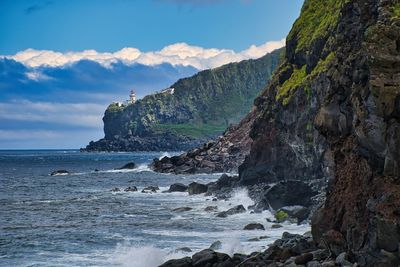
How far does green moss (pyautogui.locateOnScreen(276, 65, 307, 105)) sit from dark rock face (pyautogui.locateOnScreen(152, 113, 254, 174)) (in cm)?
5068

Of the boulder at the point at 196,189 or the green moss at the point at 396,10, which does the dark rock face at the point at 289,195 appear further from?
the boulder at the point at 196,189

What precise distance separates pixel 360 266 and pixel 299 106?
5367cm

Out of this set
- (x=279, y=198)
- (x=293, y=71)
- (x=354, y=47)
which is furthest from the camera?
(x=293, y=71)

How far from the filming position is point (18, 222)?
61250mm

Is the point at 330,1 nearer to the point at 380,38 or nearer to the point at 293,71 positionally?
the point at 293,71

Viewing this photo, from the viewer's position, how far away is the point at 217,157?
149500 mm

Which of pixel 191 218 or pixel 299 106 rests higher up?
pixel 299 106

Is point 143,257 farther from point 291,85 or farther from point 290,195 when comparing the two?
point 291,85

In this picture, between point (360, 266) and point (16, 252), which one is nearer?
point (360, 266)

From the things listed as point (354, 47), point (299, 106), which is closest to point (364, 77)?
point (354, 47)

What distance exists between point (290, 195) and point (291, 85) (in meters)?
30.9

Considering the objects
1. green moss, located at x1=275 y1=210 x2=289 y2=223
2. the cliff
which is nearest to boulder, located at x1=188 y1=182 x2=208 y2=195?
green moss, located at x1=275 y1=210 x2=289 y2=223

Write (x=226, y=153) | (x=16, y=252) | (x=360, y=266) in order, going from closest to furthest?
1. (x=360, y=266)
2. (x=16, y=252)
3. (x=226, y=153)

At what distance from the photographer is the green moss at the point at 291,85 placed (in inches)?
3260
